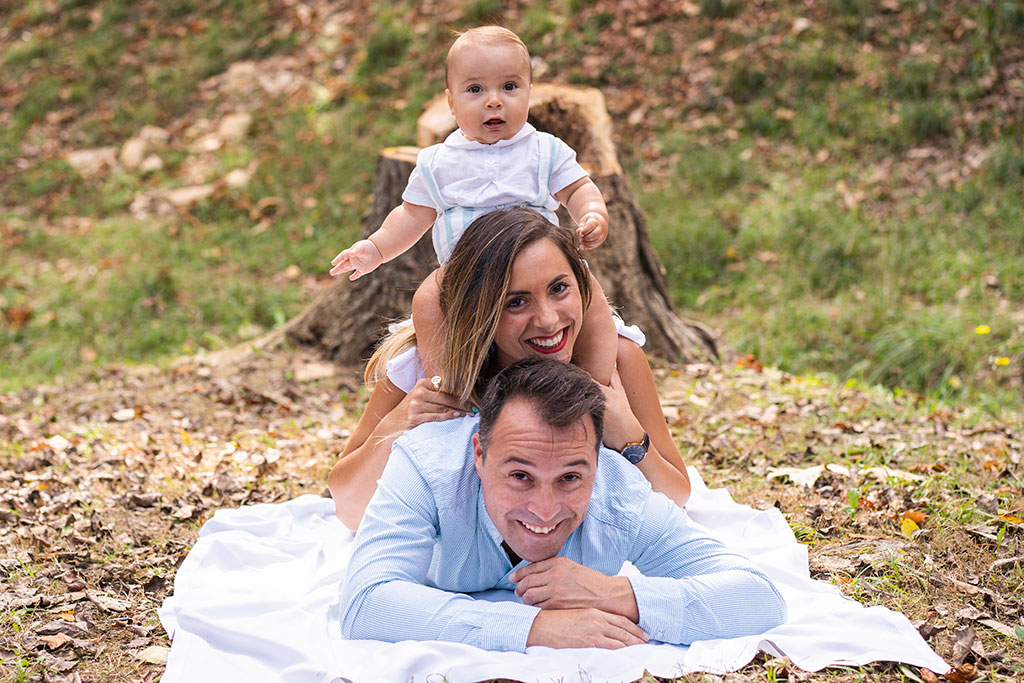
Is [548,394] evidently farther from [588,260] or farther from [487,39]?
[588,260]

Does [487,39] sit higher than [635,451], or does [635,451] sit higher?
[487,39]

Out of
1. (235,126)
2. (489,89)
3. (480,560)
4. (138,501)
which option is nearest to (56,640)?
(138,501)

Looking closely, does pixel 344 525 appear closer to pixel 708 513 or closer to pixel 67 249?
pixel 708 513

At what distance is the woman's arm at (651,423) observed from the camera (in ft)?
12.7

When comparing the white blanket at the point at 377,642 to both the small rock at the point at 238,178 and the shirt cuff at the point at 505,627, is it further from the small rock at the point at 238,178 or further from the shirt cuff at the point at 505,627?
the small rock at the point at 238,178

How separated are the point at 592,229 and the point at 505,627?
1.38 metres

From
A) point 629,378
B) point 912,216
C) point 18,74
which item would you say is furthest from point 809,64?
point 18,74

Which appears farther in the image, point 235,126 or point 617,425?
point 235,126

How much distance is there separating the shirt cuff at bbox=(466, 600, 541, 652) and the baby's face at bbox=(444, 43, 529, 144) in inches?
68.0

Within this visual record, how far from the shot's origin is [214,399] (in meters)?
6.36

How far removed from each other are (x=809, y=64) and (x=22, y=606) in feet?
27.8

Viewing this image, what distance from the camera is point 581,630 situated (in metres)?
3.16

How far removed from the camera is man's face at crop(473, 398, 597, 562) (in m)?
3.06

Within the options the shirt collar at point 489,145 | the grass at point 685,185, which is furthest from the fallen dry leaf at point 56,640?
the grass at point 685,185
